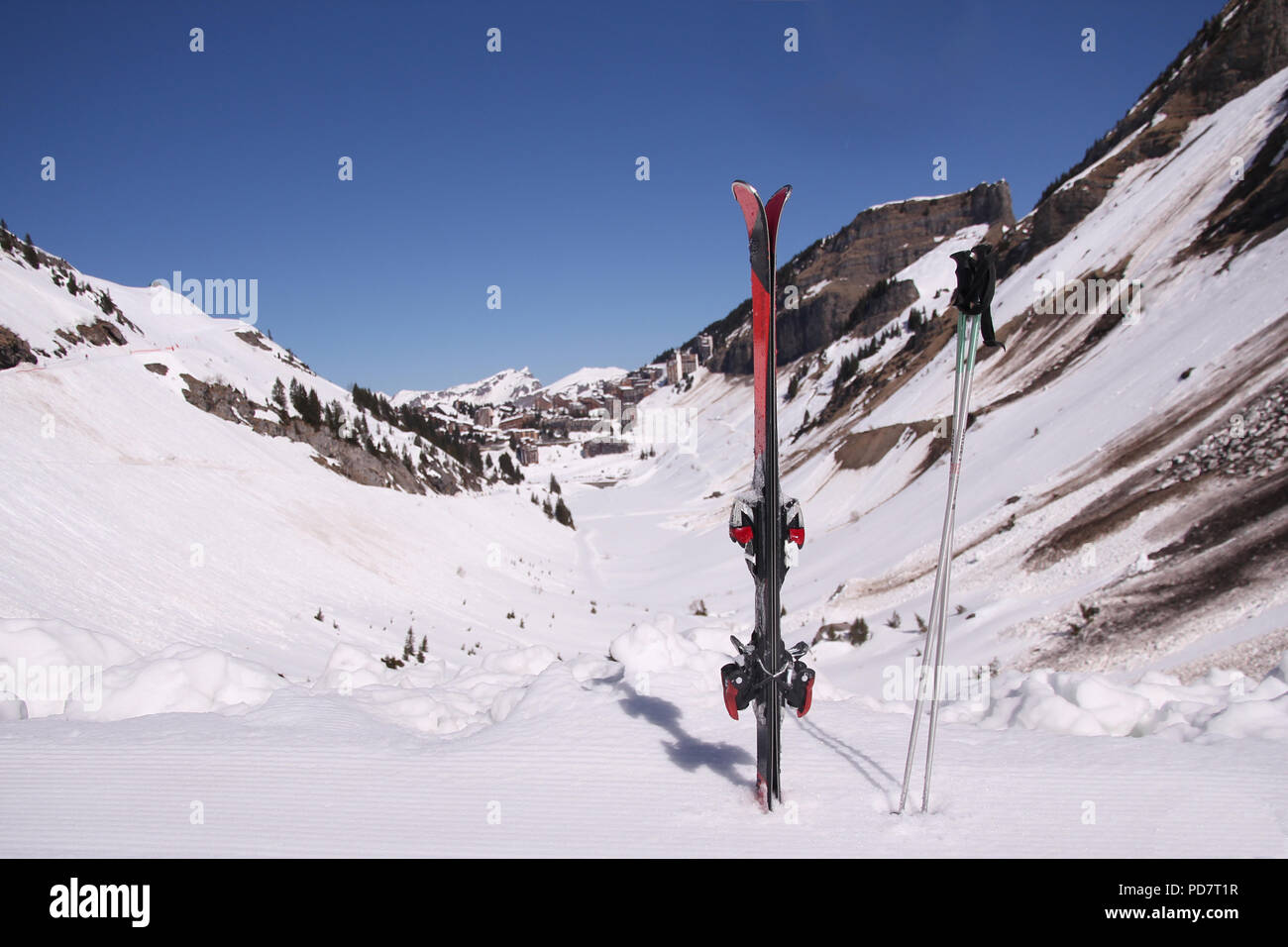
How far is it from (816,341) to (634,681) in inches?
4029

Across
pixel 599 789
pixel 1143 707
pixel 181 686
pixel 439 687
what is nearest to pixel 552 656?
pixel 439 687

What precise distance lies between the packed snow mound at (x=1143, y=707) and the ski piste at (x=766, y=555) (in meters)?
3.17

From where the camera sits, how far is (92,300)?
3036cm

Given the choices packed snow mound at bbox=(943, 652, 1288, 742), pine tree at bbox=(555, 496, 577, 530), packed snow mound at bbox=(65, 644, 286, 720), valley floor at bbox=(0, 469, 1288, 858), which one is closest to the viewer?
valley floor at bbox=(0, 469, 1288, 858)

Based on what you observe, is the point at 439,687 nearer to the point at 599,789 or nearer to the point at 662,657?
the point at 662,657

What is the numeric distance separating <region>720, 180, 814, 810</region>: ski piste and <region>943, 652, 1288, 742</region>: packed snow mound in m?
3.17

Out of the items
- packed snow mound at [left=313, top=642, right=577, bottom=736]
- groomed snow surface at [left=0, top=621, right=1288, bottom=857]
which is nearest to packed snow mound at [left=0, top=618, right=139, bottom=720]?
groomed snow surface at [left=0, top=621, right=1288, bottom=857]

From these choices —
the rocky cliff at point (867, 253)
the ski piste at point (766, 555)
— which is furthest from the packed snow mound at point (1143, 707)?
the rocky cliff at point (867, 253)

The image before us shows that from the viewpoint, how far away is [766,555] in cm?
425

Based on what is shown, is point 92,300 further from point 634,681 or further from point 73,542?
point 634,681

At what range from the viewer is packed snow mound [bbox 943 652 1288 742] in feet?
17.5

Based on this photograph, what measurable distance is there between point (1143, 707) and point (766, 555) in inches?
169

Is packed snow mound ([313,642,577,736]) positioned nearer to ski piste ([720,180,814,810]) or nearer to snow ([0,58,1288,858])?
snow ([0,58,1288,858])
